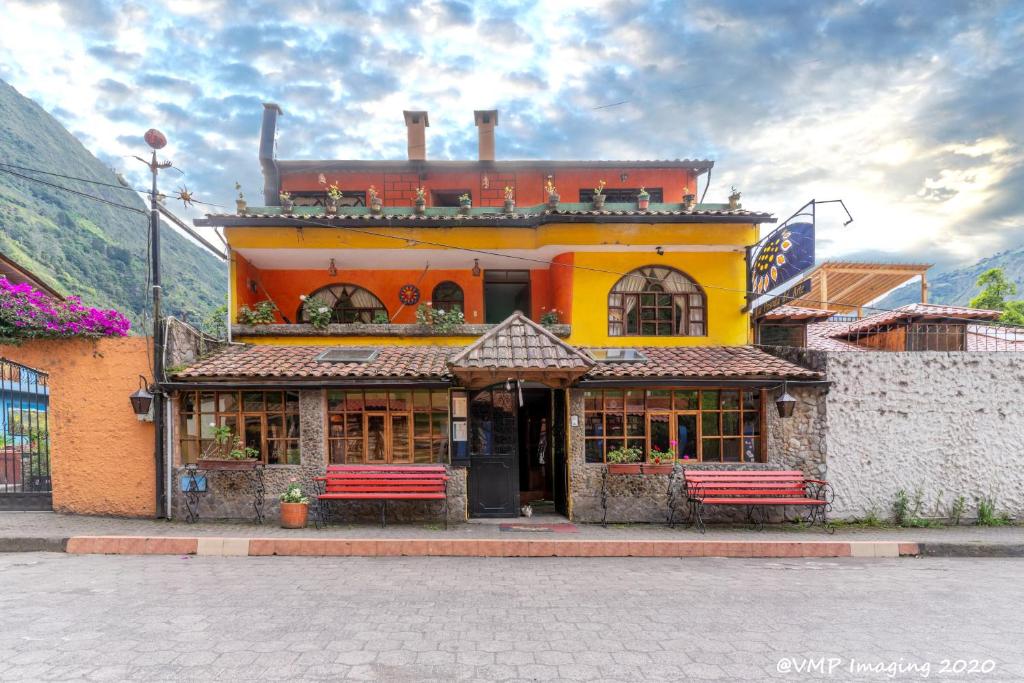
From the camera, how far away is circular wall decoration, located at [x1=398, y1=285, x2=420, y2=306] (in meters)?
12.5

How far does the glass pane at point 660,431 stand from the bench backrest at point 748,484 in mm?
773

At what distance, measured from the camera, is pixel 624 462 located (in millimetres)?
9531

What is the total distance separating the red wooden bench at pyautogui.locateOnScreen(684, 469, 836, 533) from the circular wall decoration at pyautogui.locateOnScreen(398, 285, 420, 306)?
7.35 meters

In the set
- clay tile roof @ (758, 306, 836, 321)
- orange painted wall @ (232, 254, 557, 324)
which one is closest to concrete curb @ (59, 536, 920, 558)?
orange painted wall @ (232, 254, 557, 324)

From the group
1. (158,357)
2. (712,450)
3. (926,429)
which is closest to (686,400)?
(712,450)

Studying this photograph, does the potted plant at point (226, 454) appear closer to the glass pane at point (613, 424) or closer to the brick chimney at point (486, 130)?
the glass pane at point (613, 424)

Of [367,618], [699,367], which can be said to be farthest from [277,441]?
[699,367]

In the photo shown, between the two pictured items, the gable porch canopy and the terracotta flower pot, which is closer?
the gable porch canopy

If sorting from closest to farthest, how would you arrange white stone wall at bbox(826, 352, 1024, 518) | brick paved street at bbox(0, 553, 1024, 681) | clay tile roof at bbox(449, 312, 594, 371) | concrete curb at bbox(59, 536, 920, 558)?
brick paved street at bbox(0, 553, 1024, 681), concrete curb at bbox(59, 536, 920, 558), clay tile roof at bbox(449, 312, 594, 371), white stone wall at bbox(826, 352, 1024, 518)

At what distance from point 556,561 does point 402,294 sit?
7.42m

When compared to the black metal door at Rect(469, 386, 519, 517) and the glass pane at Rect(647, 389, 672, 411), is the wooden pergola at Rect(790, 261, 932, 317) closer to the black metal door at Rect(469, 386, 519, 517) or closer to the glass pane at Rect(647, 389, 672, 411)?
the glass pane at Rect(647, 389, 672, 411)

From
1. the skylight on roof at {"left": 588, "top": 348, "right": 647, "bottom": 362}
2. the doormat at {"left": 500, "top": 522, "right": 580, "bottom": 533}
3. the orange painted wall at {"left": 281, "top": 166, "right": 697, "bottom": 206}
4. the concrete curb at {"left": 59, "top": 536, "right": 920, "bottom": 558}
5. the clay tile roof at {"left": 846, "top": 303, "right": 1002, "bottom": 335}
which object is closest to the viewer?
the concrete curb at {"left": 59, "top": 536, "right": 920, "bottom": 558}

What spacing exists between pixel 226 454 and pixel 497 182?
10039 mm

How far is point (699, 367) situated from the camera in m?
9.79
